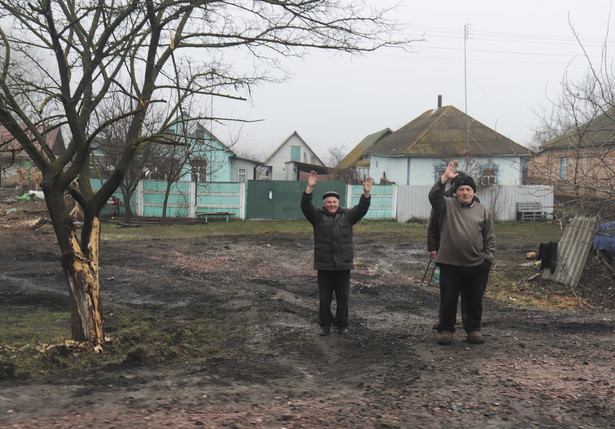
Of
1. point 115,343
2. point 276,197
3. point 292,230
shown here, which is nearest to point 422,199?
point 276,197

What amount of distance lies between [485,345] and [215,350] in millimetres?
2838

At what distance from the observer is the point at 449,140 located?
2922 centimetres

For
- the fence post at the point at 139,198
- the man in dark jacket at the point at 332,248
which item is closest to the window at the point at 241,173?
the fence post at the point at 139,198

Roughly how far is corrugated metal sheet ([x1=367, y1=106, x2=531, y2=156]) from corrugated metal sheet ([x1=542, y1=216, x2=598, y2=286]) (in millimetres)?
16359

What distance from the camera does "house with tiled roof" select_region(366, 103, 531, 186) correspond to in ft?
89.7

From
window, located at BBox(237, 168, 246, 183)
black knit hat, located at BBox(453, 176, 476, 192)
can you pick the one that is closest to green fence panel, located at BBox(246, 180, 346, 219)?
window, located at BBox(237, 168, 246, 183)

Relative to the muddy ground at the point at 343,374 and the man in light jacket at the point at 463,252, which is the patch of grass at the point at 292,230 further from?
the man in light jacket at the point at 463,252

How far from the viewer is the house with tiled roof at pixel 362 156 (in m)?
37.5

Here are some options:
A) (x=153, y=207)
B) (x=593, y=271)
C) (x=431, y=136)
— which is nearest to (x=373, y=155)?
(x=431, y=136)

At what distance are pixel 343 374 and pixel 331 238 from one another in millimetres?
1709

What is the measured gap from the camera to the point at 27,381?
4.23 meters

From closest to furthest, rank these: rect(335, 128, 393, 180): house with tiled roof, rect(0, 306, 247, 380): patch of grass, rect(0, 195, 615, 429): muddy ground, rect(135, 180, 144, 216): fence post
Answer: rect(0, 195, 615, 429): muddy ground < rect(0, 306, 247, 380): patch of grass < rect(135, 180, 144, 216): fence post < rect(335, 128, 393, 180): house with tiled roof

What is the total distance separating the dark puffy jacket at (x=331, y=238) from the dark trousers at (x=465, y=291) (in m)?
1.08

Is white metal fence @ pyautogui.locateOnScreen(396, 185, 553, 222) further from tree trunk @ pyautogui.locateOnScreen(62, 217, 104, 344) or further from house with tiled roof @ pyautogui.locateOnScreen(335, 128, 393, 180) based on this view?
tree trunk @ pyautogui.locateOnScreen(62, 217, 104, 344)
